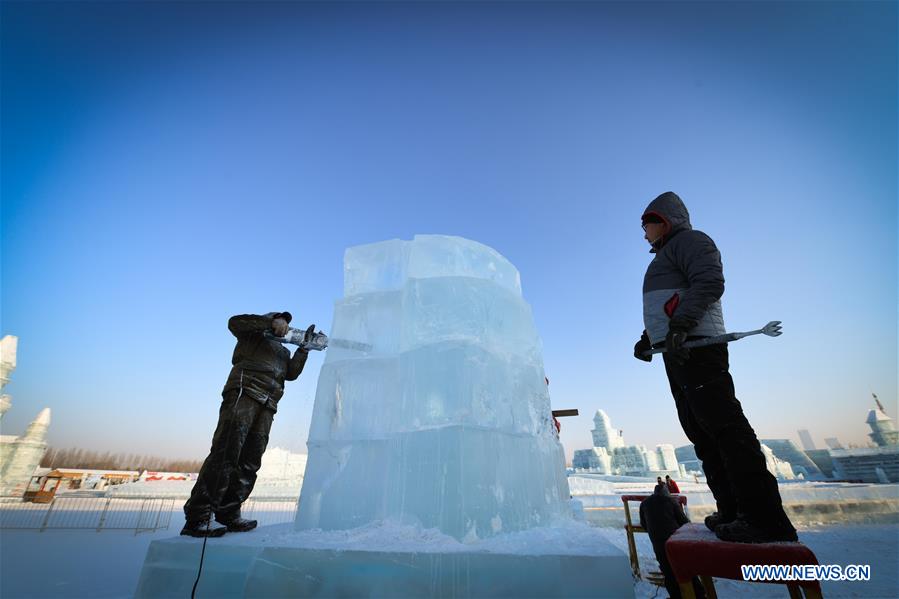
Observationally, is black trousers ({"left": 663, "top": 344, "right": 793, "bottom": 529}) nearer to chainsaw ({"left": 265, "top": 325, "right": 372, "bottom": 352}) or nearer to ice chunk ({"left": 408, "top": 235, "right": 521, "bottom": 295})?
ice chunk ({"left": 408, "top": 235, "right": 521, "bottom": 295})

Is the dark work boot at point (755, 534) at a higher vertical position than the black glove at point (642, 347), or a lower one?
lower

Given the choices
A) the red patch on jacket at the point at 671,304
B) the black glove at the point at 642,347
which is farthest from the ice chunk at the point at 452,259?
the red patch on jacket at the point at 671,304

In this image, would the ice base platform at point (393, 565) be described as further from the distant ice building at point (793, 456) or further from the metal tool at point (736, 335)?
the distant ice building at point (793, 456)

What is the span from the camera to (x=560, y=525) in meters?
2.80

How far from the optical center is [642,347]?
94.5 inches

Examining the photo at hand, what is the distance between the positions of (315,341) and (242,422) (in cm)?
96

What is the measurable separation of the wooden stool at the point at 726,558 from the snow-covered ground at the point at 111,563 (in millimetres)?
1127

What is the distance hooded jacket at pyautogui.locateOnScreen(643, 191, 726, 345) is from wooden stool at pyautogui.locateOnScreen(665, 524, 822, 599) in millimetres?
900

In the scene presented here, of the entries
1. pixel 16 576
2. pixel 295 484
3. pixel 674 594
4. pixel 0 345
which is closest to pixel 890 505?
pixel 674 594

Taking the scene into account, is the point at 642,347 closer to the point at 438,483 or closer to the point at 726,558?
the point at 726,558

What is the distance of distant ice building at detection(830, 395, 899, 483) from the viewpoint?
69.9 ft

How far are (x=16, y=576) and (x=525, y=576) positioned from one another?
5762mm

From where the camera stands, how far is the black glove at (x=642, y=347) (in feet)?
7.48

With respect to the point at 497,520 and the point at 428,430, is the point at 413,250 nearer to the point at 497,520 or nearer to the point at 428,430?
the point at 428,430
